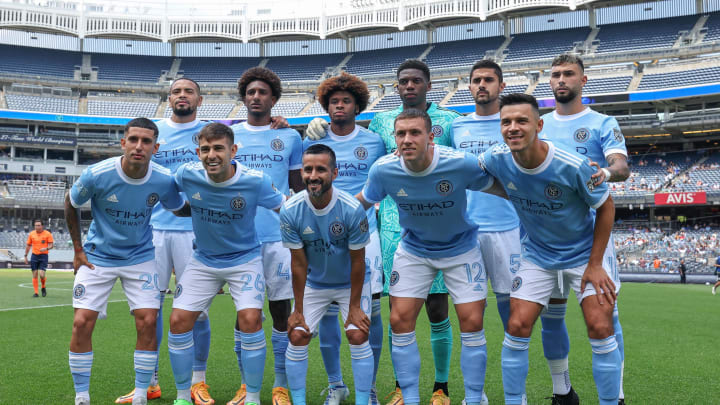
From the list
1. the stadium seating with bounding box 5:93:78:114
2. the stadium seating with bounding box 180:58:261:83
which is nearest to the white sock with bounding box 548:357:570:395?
the stadium seating with bounding box 180:58:261:83

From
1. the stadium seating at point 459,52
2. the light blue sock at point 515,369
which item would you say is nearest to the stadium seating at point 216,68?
the stadium seating at point 459,52

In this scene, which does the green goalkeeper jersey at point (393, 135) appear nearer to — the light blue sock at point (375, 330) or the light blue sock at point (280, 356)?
the light blue sock at point (375, 330)

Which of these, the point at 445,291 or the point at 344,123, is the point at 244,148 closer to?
the point at 344,123

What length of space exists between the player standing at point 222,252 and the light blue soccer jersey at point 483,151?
1.70 meters

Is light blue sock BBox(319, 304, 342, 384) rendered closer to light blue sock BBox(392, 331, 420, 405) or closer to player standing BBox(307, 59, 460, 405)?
player standing BBox(307, 59, 460, 405)

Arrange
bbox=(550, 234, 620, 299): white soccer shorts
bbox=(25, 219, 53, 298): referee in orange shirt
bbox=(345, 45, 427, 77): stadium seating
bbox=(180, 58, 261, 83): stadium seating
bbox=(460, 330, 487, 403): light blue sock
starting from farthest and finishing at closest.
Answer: bbox=(180, 58, 261, 83): stadium seating, bbox=(345, 45, 427, 77): stadium seating, bbox=(25, 219, 53, 298): referee in orange shirt, bbox=(460, 330, 487, 403): light blue sock, bbox=(550, 234, 620, 299): white soccer shorts

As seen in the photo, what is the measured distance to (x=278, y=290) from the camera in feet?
17.4

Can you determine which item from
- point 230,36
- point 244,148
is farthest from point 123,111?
point 244,148

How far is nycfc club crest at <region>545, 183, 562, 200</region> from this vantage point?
4246 mm

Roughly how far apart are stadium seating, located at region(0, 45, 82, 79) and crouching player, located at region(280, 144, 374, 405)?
52559 millimetres

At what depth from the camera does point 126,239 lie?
5.02 meters

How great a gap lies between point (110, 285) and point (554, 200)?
362cm

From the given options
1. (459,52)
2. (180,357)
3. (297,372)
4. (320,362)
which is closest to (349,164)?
(297,372)

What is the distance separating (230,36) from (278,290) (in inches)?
1899
